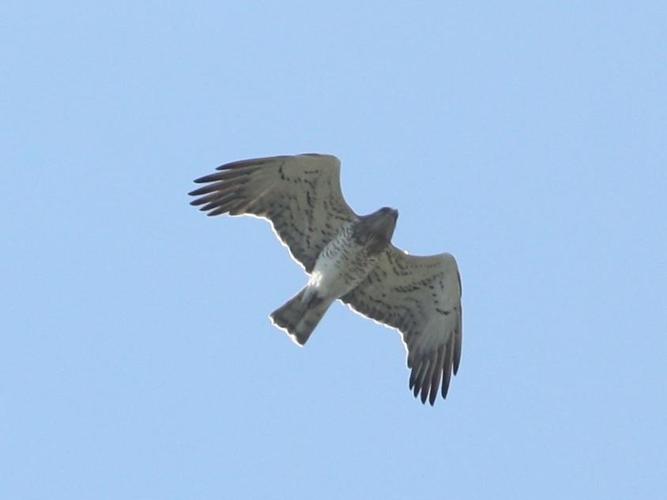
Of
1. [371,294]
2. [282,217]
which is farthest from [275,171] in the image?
[371,294]

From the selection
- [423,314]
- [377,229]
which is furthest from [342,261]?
[423,314]

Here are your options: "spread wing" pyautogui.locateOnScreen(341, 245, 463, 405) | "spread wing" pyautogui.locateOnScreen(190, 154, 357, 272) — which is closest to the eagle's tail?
"spread wing" pyautogui.locateOnScreen(190, 154, 357, 272)

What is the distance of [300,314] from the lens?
74.4 feet

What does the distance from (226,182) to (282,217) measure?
89 centimetres

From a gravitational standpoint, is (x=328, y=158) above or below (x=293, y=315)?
above

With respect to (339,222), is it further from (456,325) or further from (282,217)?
(456,325)

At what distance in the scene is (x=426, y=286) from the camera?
76.7ft

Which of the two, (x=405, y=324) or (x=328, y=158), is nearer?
(x=328, y=158)

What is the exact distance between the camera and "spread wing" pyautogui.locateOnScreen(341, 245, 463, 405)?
23328 millimetres

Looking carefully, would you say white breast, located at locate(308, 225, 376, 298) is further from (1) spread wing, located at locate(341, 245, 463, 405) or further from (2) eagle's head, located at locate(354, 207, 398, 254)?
(1) spread wing, located at locate(341, 245, 463, 405)

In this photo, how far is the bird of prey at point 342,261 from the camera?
22.5m

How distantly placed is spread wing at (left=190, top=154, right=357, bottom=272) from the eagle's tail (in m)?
0.48

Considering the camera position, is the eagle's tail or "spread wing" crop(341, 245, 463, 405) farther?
"spread wing" crop(341, 245, 463, 405)

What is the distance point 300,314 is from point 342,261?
0.91 meters
